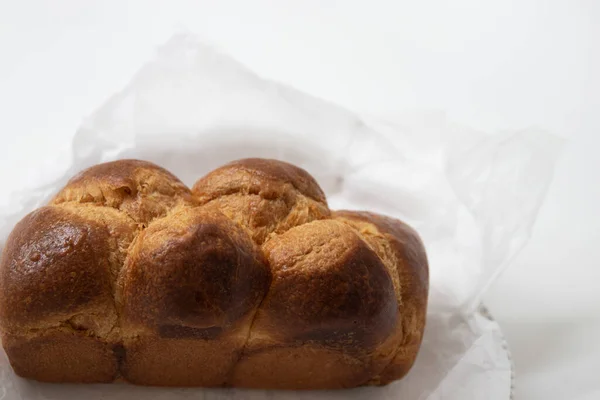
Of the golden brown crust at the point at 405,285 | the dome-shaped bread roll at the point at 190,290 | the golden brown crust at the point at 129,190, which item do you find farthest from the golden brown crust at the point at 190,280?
the golden brown crust at the point at 405,285

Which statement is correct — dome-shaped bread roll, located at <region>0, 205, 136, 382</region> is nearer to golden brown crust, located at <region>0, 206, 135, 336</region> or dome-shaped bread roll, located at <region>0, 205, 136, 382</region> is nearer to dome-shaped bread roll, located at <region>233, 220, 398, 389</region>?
golden brown crust, located at <region>0, 206, 135, 336</region>

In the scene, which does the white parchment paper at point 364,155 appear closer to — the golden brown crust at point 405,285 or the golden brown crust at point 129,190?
the golden brown crust at point 405,285

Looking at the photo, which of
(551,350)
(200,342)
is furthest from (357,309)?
(551,350)

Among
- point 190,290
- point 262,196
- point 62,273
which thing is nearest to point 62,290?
point 62,273

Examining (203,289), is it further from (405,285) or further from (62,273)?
(405,285)

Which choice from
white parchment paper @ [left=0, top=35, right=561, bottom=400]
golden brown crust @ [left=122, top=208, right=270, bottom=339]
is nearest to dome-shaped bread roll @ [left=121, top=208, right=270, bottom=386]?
golden brown crust @ [left=122, top=208, right=270, bottom=339]

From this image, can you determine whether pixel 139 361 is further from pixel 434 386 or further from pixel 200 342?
pixel 434 386
